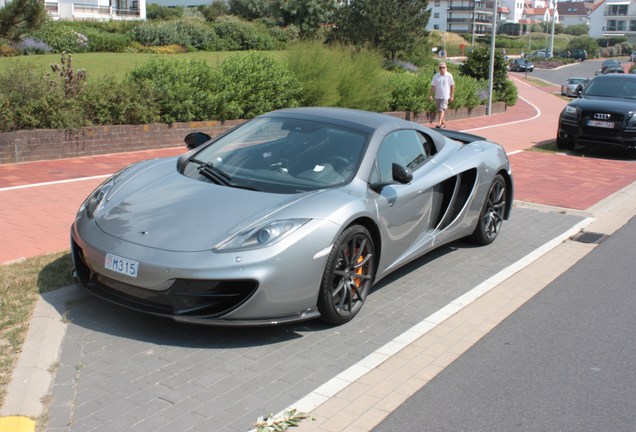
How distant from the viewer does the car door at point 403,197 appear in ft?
18.4

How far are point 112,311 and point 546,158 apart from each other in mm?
11106

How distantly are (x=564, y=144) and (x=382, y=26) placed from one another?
25.0m

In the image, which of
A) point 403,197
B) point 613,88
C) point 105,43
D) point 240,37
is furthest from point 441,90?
point 240,37

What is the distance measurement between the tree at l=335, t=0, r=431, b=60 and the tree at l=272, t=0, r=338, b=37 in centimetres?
1065

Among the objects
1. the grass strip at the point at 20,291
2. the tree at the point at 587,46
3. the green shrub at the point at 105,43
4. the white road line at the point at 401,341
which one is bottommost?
the white road line at the point at 401,341

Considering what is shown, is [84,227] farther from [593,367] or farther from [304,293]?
[593,367]

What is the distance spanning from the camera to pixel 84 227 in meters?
5.14

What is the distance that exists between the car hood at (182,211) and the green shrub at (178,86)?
776 cm

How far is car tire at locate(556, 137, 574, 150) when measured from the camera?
15797 millimetres

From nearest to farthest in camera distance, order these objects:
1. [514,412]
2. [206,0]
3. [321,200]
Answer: [514,412] → [321,200] → [206,0]

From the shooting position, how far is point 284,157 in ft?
18.9

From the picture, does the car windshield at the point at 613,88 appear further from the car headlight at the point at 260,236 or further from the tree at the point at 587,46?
the tree at the point at 587,46

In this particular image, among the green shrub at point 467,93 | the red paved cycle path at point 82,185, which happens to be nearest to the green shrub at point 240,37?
the green shrub at point 467,93

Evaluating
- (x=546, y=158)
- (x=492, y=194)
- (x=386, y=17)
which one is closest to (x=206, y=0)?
(x=386, y=17)
